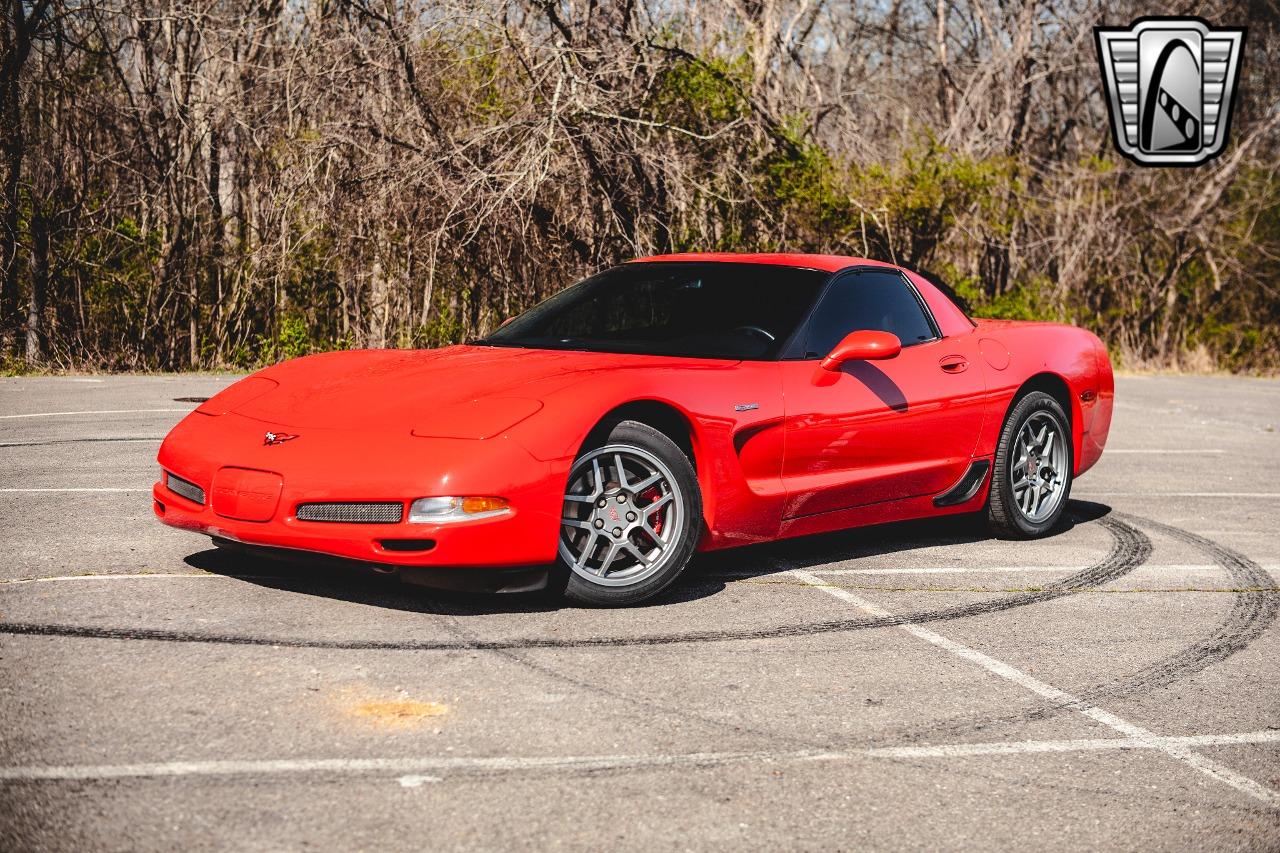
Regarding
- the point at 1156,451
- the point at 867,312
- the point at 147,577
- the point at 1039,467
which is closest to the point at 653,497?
the point at 867,312

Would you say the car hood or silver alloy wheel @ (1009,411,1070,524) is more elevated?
the car hood

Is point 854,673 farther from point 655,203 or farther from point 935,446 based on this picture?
point 655,203

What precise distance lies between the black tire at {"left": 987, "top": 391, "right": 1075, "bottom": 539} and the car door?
0.26 meters

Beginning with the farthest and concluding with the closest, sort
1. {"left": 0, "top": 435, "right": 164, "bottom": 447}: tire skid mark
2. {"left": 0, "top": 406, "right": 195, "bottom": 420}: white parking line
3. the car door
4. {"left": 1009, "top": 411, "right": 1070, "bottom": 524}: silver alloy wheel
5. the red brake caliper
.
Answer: {"left": 0, "top": 406, "right": 195, "bottom": 420}: white parking line < {"left": 0, "top": 435, "right": 164, "bottom": 447}: tire skid mark < {"left": 1009, "top": 411, "right": 1070, "bottom": 524}: silver alloy wheel < the car door < the red brake caliper

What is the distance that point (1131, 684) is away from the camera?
461cm

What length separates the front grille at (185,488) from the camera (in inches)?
206

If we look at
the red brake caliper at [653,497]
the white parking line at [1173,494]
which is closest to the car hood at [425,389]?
the red brake caliper at [653,497]

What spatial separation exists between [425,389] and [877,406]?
2013 mm

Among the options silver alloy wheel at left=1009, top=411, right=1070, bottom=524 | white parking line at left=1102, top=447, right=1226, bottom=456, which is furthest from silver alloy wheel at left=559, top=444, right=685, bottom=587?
white parking line at left=1102, top=447, right=1226, bottom=456

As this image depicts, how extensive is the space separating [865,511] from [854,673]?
1.77m

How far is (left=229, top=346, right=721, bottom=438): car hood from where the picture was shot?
5098mm

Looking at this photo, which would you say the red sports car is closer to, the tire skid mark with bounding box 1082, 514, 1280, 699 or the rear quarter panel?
the rear quarter panel

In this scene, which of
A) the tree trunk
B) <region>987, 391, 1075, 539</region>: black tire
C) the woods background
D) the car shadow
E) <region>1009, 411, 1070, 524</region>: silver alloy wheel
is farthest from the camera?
the tree trunk

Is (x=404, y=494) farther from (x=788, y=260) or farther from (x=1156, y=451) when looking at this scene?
(x=1156, y=451)
